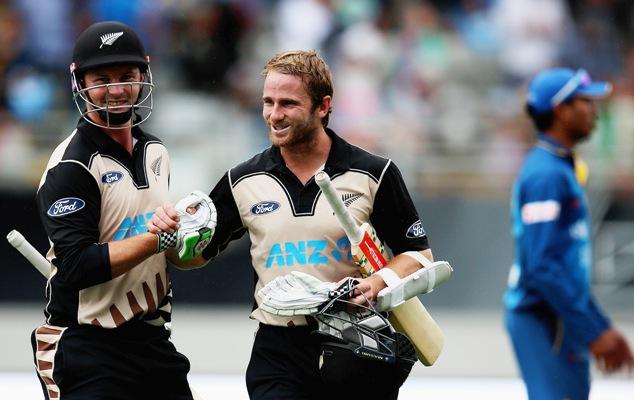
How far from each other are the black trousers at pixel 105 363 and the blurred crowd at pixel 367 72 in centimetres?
734

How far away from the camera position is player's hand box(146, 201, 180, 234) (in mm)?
4887

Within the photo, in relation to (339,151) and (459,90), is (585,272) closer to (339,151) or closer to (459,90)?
(339,151)

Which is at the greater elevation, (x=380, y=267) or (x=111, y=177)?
(x=111, y=177)

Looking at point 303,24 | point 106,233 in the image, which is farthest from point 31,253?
point 303,24

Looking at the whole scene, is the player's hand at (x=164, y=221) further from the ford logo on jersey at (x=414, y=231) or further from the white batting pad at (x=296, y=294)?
the ford logo on jersey at (x=414, y=231)

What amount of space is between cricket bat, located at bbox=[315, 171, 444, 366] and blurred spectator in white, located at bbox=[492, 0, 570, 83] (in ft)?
28.9

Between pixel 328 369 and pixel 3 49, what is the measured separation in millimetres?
9288

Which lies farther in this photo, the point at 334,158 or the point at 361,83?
the point at 361,83

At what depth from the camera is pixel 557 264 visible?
17.8ft

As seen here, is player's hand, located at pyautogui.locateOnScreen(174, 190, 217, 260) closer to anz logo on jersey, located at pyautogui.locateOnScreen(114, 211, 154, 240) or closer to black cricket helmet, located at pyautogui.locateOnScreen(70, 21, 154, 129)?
anz logo on jersey, located at pyautogui.locateOnScreen(114, 211, 154, 240)

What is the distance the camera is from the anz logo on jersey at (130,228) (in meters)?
5.14

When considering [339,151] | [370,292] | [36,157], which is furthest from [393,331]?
[36,157]

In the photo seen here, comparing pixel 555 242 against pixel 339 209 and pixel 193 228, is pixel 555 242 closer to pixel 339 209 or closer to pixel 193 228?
pixel 339 209

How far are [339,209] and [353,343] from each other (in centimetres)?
47
